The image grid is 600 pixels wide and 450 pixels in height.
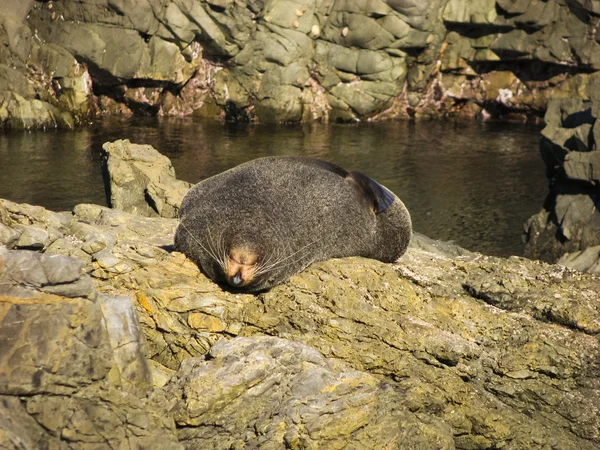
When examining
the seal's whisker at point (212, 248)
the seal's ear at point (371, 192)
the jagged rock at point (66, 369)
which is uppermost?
the seal's ear at point (371, 192)

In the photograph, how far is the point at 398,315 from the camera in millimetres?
6418

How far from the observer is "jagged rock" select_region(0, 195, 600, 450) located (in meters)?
5.18

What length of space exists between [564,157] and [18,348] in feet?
41.8

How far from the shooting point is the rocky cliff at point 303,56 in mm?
24594

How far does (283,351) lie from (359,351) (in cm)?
76

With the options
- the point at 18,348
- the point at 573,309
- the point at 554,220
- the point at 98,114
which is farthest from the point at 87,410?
the point at 98,114

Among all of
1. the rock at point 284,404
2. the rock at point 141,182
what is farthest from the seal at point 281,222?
the rock at point 141,182

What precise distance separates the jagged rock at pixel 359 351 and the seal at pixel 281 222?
0.22m

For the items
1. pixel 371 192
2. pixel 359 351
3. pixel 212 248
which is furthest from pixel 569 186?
pixel 212 248

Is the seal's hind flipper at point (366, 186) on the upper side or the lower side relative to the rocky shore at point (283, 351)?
upper

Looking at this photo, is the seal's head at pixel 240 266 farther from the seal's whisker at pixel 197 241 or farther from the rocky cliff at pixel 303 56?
the rocky cliff at pixel 303 56

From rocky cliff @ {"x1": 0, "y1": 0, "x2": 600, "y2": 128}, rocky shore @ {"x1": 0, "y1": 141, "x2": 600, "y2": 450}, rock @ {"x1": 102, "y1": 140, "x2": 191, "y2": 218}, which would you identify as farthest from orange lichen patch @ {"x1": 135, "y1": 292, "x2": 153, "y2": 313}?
rocky cliff @ {"x1": 0, "y1": 0, "x2": 600, "y2": 128}

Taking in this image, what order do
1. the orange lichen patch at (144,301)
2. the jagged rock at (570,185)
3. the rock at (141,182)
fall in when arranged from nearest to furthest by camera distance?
the orange lichen patch at (144,301)
the rock at (141,182)
the jagged rock at (570,185)

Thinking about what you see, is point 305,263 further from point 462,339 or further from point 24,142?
point 24,142
